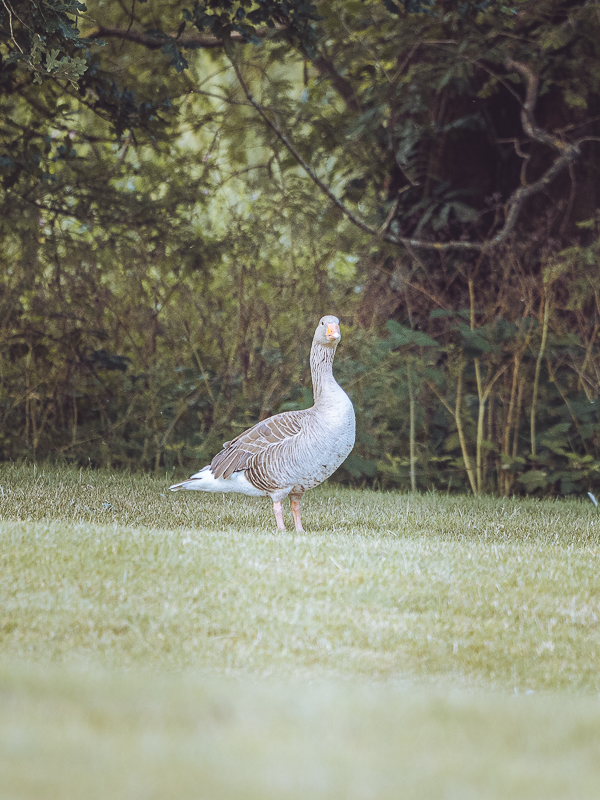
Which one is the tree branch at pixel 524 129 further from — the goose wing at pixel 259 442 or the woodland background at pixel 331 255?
the goose wing at pixel 259 442

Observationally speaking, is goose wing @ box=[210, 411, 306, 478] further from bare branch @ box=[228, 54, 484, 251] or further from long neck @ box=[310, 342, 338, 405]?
bare branch @ box=[228, 54, 484, 251]

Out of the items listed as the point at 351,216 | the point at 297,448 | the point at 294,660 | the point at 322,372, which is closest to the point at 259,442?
the point at 297,448

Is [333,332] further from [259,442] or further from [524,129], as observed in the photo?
[524,129]

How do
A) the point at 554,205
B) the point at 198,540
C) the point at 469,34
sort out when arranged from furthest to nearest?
the point at 554,205 → the point at 469,34 → the point at 198,540

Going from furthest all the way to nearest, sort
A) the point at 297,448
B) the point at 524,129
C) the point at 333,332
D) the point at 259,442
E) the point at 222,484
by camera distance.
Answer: the point at 524,129
the point at 222,484
the point at 259,442
the point at 333,332
the point at 297,448

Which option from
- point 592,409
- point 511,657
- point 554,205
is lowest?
point 511,657

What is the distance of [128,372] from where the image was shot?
9930 millimetres

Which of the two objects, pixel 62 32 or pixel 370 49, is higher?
pixel 370 49

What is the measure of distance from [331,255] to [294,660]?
24.2 ft

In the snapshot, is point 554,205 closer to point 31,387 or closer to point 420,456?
point 420,456

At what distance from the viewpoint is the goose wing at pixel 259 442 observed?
18.1ft

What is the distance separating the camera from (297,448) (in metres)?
5.31

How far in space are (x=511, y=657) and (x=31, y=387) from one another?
668cm

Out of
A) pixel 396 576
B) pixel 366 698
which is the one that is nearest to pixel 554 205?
pixel 396 576
